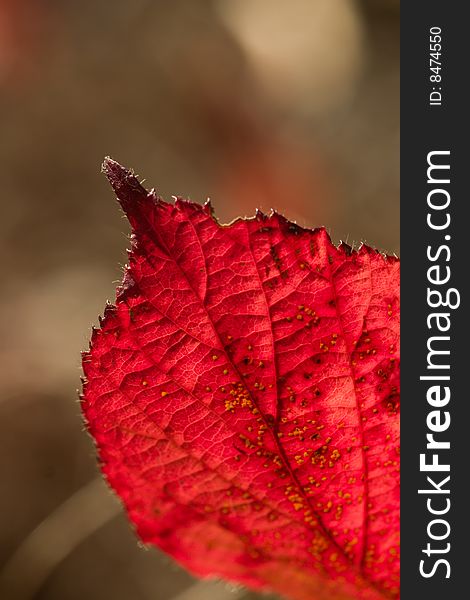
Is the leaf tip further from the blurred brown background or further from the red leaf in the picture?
the blurred brown background

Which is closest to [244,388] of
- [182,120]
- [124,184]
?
[124,184]

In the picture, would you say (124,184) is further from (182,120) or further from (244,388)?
(182,120)

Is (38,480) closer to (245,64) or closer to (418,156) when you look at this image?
(418,156)

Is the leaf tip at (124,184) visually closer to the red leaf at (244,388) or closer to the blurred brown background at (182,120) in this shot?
the red leaf at (244,388)

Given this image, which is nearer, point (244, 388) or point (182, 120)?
point (244, 388)

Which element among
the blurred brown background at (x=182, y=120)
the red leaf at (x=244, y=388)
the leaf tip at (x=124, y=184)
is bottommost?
the red leaf at (x=244, y=388)

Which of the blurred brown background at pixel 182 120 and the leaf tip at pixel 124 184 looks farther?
the blurred brown background at pixel 182 120

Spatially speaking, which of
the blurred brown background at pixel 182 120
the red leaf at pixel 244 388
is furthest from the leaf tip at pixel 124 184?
the blurred brown background at pixel 182 120

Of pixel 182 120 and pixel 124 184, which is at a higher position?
pixel 182 120
